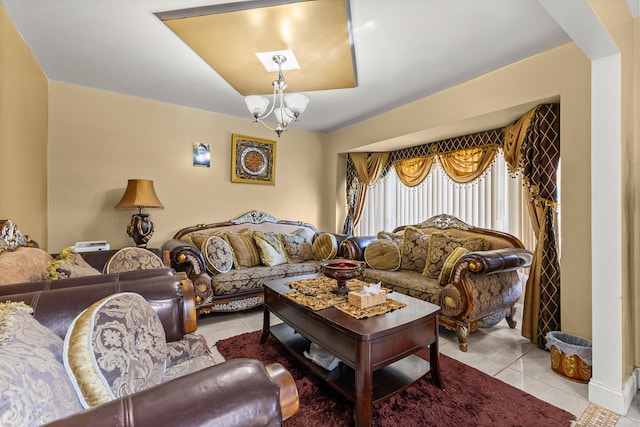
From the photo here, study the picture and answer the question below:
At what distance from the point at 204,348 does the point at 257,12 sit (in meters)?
2.07

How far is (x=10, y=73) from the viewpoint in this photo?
1989 millimetres

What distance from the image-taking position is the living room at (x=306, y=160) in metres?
1.72

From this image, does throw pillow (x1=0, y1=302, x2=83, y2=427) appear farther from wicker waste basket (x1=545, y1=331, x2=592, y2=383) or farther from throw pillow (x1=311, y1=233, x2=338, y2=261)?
throw pillow (x1=311, y1=233, x2=338, y2=261)

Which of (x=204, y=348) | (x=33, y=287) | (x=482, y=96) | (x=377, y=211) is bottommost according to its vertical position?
(x=204, y=348)

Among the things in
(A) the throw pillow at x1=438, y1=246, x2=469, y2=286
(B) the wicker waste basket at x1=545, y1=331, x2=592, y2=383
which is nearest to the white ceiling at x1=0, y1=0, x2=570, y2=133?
(A) the throw pillow at x1=438, y1=246, x2=469, y2=286

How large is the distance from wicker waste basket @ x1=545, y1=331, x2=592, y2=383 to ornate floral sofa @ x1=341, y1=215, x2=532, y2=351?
0.50 m

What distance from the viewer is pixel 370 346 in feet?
4.83

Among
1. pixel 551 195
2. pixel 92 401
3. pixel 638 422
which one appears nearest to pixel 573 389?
pixel 638 422

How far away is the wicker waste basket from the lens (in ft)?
6.26

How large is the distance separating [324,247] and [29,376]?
3.37 metres

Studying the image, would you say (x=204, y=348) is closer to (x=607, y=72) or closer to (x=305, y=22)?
(x=305, y=22)

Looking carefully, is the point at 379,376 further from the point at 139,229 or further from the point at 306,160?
the point at 306,160

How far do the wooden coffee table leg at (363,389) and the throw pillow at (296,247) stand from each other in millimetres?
2433

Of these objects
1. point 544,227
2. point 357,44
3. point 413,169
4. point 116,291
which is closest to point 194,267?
point 116,291
